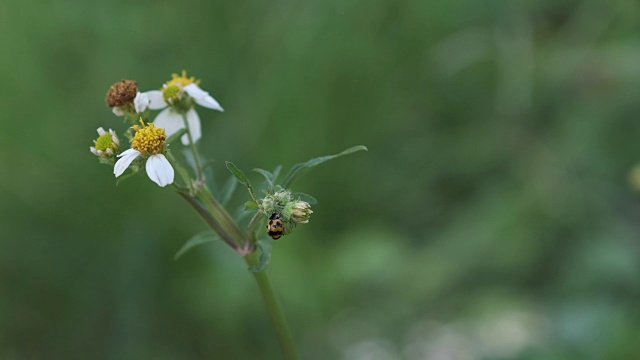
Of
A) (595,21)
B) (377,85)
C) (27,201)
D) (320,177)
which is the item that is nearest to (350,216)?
(320,177)

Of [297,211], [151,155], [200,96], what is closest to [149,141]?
[151,155]

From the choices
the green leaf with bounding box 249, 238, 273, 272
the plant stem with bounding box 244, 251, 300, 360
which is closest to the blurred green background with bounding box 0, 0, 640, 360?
the plant stem with bounding box 244, 251, 300, 360

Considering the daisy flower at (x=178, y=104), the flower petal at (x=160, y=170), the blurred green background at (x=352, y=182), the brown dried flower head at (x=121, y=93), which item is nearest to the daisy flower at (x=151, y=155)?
the flower petal at (x=160, y=170)

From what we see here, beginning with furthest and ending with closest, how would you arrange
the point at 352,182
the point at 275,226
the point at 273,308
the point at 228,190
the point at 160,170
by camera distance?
the point at 352,182
the point at 228,190
the point at 273,308
the point at 160,170
the point at 275,226

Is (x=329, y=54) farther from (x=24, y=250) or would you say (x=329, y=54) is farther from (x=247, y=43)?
(x=24, y=250)

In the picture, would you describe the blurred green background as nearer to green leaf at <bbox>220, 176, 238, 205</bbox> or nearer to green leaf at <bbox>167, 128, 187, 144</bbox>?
green leaf at <bbox>220, 176, 238, 205</bbox>

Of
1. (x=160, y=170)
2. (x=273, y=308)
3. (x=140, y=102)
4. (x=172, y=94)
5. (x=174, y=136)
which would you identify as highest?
(x=172, y=94)

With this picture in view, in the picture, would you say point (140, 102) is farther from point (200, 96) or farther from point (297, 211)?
point (297, 211)
